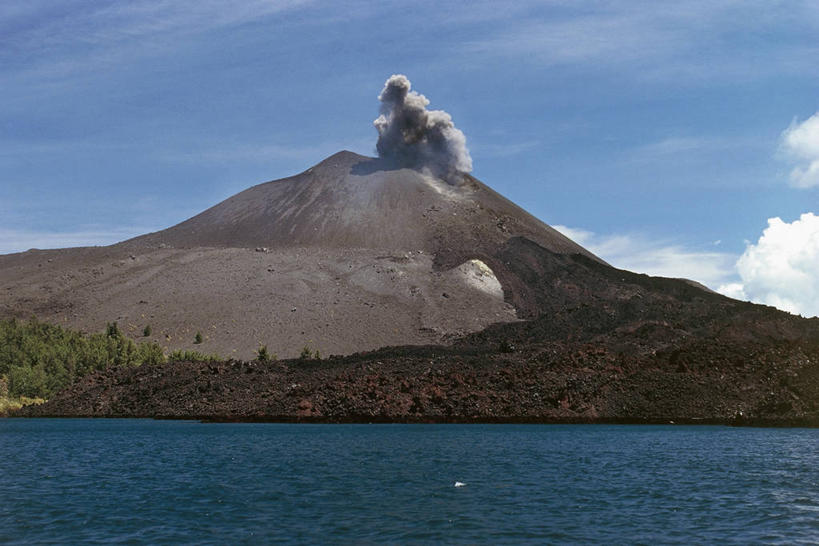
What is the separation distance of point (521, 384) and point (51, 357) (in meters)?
87.7

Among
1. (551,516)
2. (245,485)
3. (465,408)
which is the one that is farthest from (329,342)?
Result: (551,516)

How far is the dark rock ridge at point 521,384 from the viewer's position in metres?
102

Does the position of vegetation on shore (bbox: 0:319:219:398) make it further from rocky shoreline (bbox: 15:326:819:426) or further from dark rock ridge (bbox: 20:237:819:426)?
rocky shoreline (bbox: 15:326:819:426)

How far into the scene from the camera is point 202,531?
103ft

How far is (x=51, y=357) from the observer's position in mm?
143375

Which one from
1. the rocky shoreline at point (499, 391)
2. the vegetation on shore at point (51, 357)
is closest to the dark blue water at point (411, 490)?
the rocky shoreline at point (499, 391)

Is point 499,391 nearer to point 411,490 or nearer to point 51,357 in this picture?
point 411,490

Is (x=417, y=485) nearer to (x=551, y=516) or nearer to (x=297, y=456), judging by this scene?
(x=551, y=516)

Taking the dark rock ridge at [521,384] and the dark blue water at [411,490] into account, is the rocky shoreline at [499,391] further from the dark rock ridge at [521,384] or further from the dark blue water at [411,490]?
the dark blue water at [411,490]

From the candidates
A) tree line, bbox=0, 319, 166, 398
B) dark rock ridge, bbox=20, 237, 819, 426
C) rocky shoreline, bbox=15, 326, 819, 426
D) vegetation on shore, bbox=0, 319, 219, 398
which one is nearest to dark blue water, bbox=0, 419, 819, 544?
rocky shoreline, bbox=15, 326, 819, 426

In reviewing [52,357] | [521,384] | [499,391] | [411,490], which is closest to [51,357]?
[52,357]

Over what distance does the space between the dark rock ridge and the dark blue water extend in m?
26.6

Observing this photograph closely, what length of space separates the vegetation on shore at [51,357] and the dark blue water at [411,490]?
215 ft

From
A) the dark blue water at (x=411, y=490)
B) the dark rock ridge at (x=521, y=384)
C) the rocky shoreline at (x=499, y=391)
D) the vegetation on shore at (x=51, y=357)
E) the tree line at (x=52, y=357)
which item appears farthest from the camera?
the tree line at (x=52, y=357)
